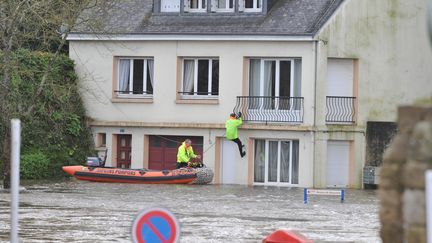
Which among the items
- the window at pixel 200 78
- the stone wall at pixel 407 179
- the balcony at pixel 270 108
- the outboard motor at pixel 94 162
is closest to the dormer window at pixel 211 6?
the window at pixel 200 78

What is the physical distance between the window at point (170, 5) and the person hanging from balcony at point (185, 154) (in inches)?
Result: 253

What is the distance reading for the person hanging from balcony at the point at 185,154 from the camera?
131 feet

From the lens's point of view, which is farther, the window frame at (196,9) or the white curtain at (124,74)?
the white curtain at (124,74)

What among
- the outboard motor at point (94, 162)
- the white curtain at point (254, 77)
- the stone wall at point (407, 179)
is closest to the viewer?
the stone wall at point (407, 179)

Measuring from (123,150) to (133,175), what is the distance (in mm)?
6033

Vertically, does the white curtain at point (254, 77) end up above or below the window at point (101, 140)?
above

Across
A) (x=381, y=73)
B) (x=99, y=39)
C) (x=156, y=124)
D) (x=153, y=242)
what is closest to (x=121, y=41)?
(x=99, y=39)

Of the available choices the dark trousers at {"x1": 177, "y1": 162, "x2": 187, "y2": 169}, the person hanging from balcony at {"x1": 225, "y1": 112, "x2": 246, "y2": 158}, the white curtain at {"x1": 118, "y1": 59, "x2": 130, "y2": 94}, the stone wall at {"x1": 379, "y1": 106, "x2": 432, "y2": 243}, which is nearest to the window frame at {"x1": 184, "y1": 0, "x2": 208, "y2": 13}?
the white curtain at {"x1": 118, "y1": 59, "x2": 130, "y2": 94}

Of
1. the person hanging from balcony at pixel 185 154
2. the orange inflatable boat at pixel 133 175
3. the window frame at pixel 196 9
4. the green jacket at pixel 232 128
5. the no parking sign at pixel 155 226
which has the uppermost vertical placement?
the window frame at pixel 196 9

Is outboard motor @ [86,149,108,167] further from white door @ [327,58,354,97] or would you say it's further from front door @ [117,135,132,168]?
white door @ [327,58,354,97]

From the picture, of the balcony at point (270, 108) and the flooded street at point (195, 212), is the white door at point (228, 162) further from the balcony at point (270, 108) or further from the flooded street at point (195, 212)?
the flooded street at point (195, 212)

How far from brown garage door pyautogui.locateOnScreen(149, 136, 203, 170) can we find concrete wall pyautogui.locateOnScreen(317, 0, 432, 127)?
19.6ft

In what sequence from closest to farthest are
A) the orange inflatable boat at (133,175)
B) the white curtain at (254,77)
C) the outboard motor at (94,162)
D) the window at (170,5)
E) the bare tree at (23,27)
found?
the bare tree at (23,27) → the orange inflatable boat at (133,175) → the outboard motor at (94,162) → the white curtain at (254,77) → the window at (170,5)

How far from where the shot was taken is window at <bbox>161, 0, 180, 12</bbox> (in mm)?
44125
